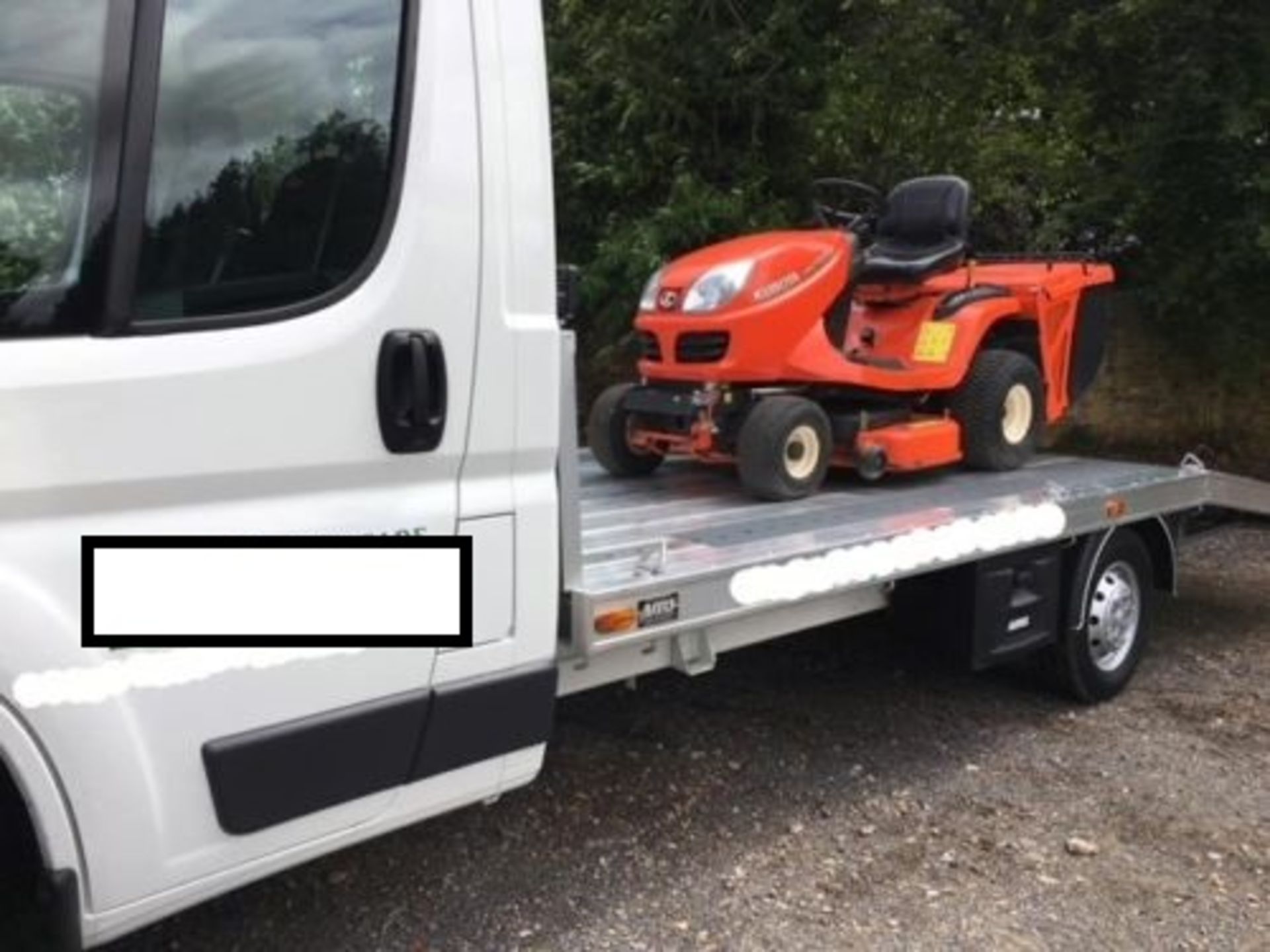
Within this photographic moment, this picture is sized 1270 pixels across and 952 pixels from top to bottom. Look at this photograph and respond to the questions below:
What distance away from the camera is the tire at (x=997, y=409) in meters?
4.93

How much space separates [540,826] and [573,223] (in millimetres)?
6892

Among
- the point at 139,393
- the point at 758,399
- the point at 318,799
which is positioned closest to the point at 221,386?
the point at 139,393

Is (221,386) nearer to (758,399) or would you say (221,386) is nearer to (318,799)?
(318,799)

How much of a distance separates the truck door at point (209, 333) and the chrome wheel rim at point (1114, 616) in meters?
2.92

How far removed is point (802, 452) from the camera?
449cm

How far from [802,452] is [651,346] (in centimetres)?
76

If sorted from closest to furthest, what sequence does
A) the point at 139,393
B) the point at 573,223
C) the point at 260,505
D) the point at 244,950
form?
the point at 139,393 → the point at 260,505 → the point at 244,950 → the point at 573,223

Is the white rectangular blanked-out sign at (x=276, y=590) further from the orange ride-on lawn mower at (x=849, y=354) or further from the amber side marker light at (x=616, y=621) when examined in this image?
the orange ride-on lawn mower at (x=849, y=354)

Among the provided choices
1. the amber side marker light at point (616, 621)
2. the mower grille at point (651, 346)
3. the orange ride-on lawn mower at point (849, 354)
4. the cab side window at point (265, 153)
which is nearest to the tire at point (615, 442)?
the orange ride-on lawn mower at point (849, 354)

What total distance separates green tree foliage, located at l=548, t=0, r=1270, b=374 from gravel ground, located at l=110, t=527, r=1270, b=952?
3588mm

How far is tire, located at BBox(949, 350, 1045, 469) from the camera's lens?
493cm

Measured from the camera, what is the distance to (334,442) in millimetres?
2420

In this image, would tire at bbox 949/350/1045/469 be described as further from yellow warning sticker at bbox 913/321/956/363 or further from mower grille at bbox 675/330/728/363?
mower grille at bbox 675/330/728/363

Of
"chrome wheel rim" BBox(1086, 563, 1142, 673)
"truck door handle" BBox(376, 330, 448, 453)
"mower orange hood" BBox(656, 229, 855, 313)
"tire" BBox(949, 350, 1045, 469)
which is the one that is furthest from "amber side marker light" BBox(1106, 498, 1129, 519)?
"truck door handle" BBox(376, 330, 448, 453)
